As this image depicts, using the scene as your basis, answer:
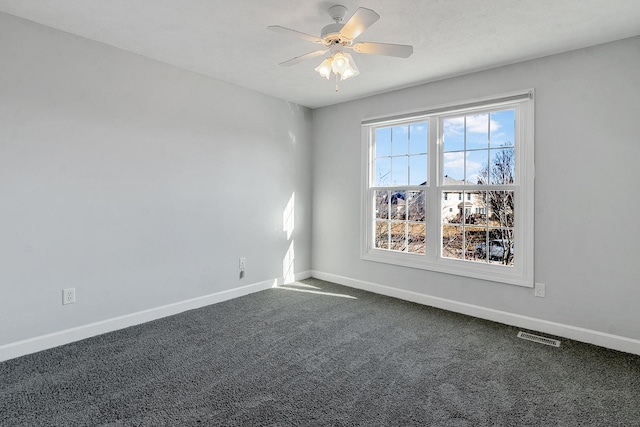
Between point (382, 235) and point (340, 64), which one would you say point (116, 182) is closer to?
point (340, 64)

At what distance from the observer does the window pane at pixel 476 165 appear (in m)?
3.44

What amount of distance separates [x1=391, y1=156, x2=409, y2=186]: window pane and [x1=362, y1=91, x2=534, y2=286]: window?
0.04ft

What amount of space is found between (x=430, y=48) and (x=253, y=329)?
2953 millimetres

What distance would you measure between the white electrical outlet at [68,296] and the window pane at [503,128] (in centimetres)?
409

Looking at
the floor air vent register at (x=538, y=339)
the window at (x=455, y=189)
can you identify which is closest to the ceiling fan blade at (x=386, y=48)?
the window at (x=455, y=189)

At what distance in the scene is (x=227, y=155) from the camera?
3.86m

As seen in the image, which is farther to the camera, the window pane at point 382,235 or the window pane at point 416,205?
the window pane at point 382,235

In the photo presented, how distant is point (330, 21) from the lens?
2441 millimetres

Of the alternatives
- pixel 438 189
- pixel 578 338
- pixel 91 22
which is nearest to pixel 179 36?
pixel 91 22

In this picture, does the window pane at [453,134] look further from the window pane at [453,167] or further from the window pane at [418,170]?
the window pane at [418,170]

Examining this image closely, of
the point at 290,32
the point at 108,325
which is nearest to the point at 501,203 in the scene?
the point at 290,32

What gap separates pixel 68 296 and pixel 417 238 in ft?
11.4

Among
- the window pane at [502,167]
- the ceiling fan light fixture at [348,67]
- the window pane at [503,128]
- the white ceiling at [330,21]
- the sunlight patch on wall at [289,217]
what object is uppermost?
the white ceiling at [330,21]

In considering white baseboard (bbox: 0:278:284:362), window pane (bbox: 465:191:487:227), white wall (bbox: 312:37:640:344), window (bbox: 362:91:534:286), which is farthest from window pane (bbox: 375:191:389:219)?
white baseboard (bbox: 0:278:284:362)
